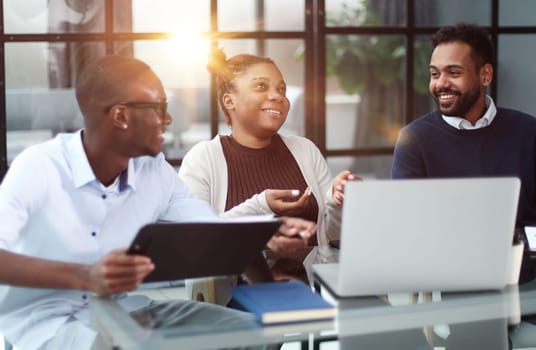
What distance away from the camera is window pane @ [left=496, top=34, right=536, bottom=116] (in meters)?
4.50

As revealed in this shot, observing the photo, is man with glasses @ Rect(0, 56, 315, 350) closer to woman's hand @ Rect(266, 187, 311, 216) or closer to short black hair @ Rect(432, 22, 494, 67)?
woman's hand @ Rect(266, 187, 311, 216)

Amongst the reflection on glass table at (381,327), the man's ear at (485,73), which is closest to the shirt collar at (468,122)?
the man's ear at (485,73)

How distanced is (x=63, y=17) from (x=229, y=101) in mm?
1248

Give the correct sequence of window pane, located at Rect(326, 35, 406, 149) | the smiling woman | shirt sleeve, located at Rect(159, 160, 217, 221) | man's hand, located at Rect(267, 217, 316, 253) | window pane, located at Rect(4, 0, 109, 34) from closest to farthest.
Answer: man's hand, located at Rect(267, 217, 316, 253)
shirt sleeve, located at Rect(159, 160, 217, 221)
the smiling woman
window pane, located at Rect(4, 0, 109, 34)
window pane, located at Rect(326, 35, 406, 149)

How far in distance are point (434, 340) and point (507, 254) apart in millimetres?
300

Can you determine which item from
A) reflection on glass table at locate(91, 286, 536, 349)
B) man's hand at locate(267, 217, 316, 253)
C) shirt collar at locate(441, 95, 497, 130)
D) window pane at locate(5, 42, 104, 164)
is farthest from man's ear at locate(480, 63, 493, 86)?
window pane at locate(5, 42, 104, 164)

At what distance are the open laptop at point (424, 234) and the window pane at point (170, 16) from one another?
241 cm

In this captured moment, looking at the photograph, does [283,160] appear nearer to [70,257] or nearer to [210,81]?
[70,257]

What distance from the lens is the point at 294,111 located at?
4406 mm

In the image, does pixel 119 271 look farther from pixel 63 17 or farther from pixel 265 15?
pixel 265 15

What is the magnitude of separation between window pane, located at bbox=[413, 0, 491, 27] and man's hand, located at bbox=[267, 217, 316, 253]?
100 inches

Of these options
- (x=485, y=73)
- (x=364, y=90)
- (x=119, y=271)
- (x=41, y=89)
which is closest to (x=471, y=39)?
(x=485, y=73)

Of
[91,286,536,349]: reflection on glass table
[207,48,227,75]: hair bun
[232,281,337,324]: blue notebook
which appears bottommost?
[91,286,536,349]: reflection on glass table

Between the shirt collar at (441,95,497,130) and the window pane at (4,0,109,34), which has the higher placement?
the window pane at (4,0,109,34)
